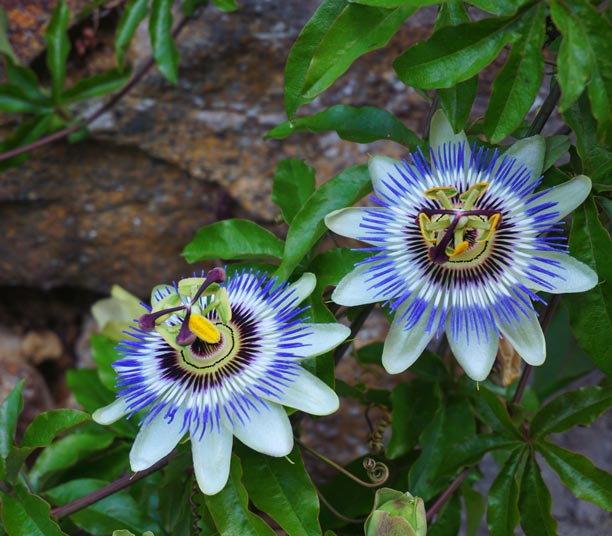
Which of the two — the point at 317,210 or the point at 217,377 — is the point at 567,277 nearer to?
the point at 317,210

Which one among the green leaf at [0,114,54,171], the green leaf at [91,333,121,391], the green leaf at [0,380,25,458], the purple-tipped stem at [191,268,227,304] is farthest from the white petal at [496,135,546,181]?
the green leaf at [0,114,54,171]

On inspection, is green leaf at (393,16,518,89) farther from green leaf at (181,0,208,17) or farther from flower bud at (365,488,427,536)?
green leaf at (181,0,208,17)

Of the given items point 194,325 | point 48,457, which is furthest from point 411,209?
point 48,457

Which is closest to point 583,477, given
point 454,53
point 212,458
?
point 212,458

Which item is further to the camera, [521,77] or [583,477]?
[583,477]

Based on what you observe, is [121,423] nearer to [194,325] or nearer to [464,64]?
[194,325]
